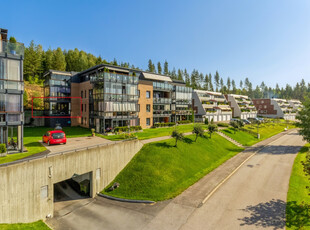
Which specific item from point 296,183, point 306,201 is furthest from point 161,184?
point 296,183

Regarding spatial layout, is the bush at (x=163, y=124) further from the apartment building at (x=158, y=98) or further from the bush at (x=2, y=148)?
Answer: the bush at (x=2, y=148)

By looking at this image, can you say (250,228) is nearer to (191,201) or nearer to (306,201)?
(191,201)

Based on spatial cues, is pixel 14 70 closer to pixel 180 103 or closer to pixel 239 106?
pixel 180 103

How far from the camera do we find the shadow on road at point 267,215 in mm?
15555

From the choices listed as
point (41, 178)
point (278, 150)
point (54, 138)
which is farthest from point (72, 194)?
point (278, 150)

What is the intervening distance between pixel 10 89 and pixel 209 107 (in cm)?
6580

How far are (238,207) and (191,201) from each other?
15.0ft

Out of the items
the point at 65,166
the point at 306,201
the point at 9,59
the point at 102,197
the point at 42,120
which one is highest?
the point at 9,59

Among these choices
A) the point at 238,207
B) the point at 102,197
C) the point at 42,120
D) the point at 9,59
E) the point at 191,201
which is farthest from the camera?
A: the point at 42,120

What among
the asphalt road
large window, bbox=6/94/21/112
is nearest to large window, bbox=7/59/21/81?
large window, bbox=6/94/21/112

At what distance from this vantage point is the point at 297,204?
18.4m

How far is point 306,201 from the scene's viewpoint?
1903 cm

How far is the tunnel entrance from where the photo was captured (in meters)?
20.3

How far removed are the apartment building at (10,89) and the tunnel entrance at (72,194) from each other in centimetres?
729
